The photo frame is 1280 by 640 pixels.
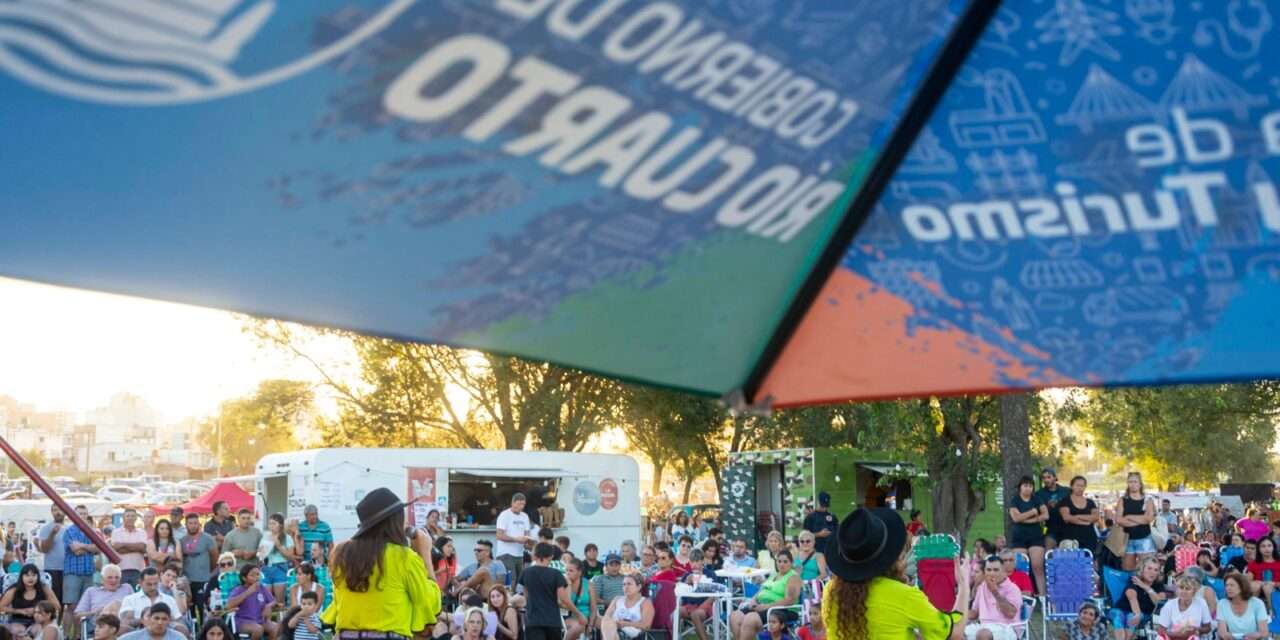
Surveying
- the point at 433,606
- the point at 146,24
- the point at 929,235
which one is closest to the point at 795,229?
the point at 929,235

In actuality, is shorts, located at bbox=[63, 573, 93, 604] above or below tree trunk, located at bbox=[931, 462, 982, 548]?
below

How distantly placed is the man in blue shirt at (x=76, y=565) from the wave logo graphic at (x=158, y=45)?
15971mm

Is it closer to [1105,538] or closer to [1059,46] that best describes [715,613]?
[1105,538]

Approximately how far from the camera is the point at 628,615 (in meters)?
14.9

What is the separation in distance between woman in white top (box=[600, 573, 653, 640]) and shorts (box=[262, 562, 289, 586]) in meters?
4.06

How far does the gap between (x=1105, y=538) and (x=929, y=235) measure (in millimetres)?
14006

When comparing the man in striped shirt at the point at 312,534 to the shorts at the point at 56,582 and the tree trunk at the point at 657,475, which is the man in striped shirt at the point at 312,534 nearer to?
the shorts at the point at 56,582

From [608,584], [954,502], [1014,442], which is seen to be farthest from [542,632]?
[954,502]

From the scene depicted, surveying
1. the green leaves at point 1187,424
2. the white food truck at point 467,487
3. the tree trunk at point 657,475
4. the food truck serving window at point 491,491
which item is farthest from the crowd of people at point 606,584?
the tree trunk at point 657,475

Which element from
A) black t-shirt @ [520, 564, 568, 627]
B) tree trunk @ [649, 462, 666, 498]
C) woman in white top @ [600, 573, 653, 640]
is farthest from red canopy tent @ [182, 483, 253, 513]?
black t-shirt @ [520, 564, 568, 627]

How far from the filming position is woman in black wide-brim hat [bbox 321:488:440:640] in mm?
6508

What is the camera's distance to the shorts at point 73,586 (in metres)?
16.3

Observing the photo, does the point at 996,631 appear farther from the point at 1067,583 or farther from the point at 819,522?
the point at 819,522

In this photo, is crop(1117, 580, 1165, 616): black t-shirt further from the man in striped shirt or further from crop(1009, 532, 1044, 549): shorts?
the man in striped shirt
